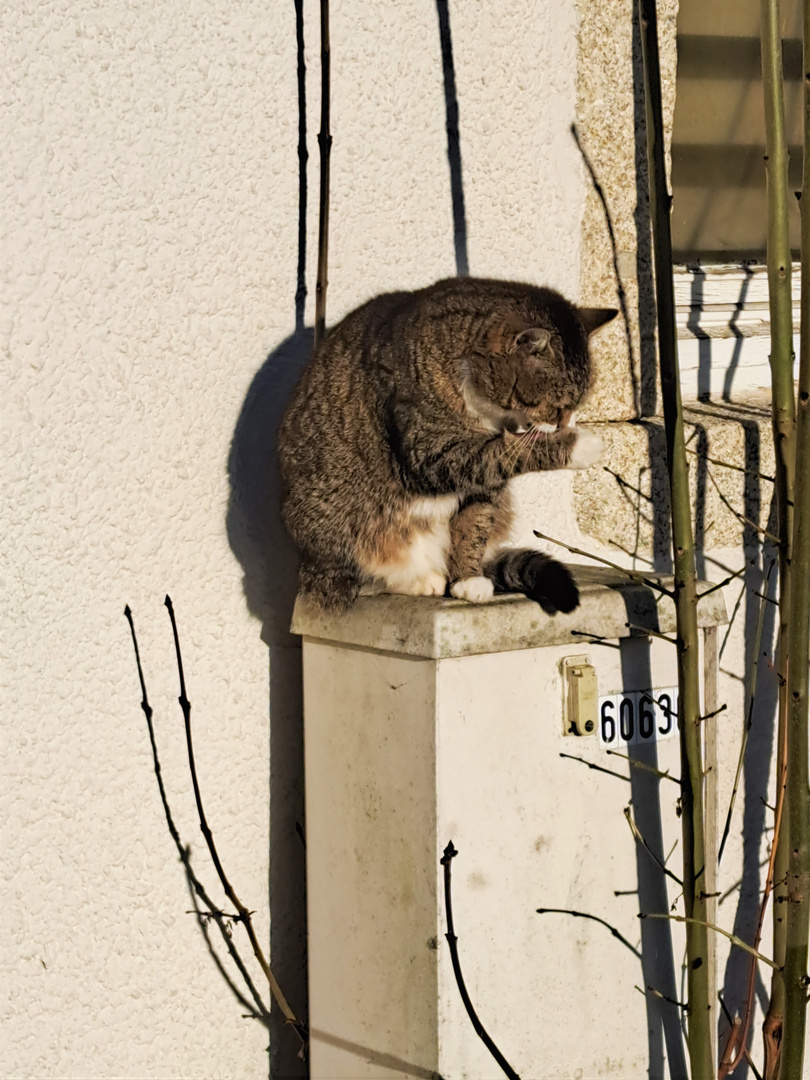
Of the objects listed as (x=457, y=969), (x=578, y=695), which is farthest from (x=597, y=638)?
(x=457, y=969)

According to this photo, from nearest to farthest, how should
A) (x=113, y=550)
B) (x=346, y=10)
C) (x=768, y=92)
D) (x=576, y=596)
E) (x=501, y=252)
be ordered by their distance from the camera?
(x=768, y=92) → (x=576, y=596) → (x=113, y=550) → (x=346, y=10) → (x=501, y=252)

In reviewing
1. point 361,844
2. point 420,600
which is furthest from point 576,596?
point 361,844

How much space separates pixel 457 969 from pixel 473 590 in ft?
2.03

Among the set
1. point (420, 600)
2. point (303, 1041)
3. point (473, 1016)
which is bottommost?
A: point (303, 1041)

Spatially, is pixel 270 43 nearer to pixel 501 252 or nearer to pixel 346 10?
pixel 346 10

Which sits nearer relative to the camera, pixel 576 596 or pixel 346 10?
pixel 576 596

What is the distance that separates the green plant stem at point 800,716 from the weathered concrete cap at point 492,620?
1.05ft

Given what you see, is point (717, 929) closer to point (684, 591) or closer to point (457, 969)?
point (457, 969)

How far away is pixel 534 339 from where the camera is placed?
2.15 m

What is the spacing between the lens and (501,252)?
104 inches

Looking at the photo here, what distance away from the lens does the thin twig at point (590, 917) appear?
81.4 inches

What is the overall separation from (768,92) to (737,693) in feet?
4.91

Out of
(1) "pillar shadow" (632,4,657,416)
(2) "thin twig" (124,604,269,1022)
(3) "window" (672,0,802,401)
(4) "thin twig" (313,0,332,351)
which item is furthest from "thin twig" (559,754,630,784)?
(3) "window" (672,0,802,401)

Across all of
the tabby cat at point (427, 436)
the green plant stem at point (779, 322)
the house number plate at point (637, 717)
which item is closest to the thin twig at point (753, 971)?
the green plant stem at point (779, 322)
